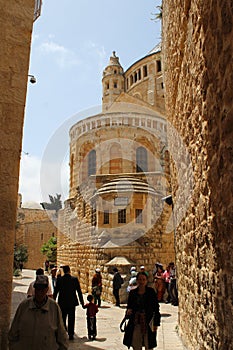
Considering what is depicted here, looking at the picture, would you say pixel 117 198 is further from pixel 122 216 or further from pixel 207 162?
pixel 207 162

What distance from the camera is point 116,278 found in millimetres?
11750

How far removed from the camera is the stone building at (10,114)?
4.05 m

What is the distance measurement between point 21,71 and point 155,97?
33.2m

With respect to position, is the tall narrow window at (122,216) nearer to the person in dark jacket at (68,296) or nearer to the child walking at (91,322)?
the child walking at (91,322)

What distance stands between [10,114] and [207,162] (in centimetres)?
251

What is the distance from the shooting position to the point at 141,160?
22250 mm

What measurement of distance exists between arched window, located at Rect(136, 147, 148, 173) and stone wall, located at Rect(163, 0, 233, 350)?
16488mm

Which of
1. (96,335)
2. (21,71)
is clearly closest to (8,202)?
(21,71)

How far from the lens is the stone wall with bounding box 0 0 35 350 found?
4.05 metres

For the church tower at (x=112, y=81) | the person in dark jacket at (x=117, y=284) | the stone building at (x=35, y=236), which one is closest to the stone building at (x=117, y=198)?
the person in dark jacket at (x=117, y=284)

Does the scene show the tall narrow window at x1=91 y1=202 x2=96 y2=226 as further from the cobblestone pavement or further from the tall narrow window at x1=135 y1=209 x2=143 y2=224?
the cobblestone pavement

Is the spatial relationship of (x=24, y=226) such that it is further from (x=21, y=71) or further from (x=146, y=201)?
A: (x=21, y=71)

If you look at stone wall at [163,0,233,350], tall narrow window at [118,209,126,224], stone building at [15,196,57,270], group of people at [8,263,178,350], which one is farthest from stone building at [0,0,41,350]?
stone building at [15,196,57,270]

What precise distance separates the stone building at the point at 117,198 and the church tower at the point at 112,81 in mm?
11938
